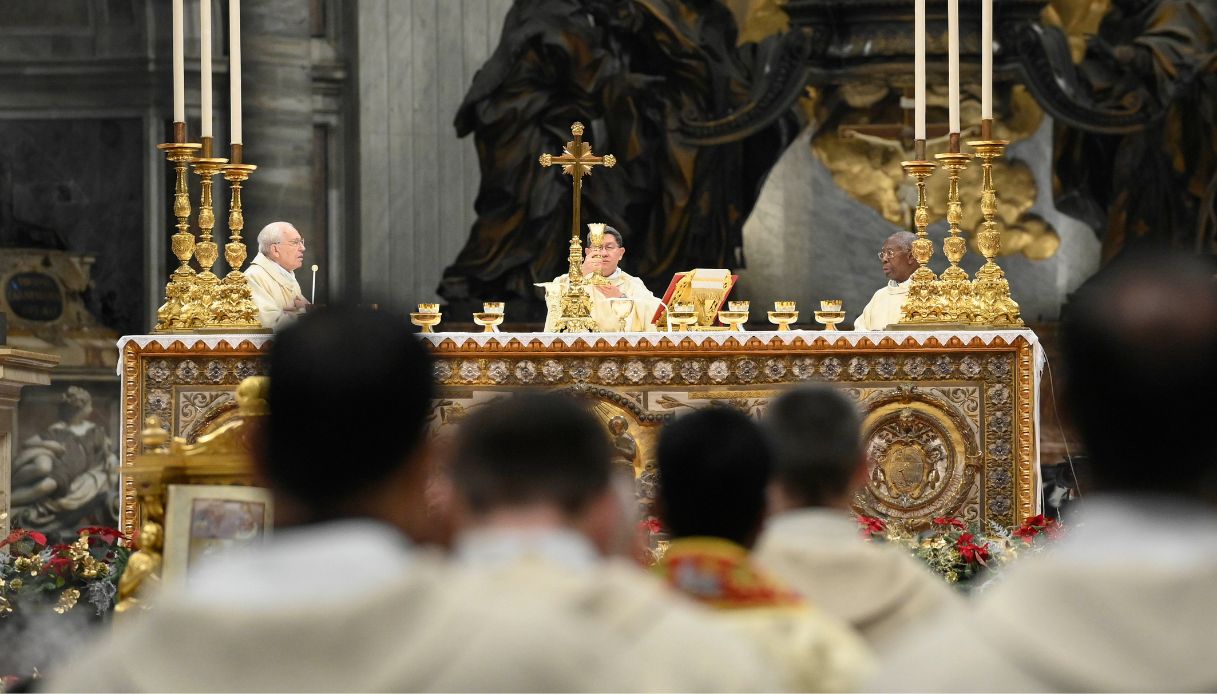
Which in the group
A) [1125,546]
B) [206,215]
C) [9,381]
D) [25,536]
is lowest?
[25,536]

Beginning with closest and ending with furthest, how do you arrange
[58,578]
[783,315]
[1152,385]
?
[1152,385], [58,578], [783,315]

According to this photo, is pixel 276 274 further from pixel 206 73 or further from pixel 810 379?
pixel 810 379

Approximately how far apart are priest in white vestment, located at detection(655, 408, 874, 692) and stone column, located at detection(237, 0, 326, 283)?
11.3 metres

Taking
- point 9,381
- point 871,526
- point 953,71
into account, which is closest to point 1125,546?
point 871,526

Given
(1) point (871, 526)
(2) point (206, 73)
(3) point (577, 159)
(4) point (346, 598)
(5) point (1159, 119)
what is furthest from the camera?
(5) point (1159, 119)

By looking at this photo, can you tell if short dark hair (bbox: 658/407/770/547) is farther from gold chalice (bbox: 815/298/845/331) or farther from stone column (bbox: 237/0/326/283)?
stone column (bbox: 237/0/326/283)

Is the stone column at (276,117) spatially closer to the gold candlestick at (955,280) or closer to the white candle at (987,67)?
the gold candlestick at (955,280)

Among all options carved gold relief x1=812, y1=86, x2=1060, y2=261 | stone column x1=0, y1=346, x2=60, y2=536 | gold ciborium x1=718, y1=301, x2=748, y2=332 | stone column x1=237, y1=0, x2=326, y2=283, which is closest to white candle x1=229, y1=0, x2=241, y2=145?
stone column x1=0, y1=346, x2=60, y2=536

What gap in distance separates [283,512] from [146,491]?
233 cm

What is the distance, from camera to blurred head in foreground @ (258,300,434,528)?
2.29 meters

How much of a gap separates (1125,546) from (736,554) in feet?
1.78

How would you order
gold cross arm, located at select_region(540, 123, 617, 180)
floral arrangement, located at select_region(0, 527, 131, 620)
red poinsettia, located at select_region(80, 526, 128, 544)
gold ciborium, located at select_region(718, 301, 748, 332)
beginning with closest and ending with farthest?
floral arrangement, located at select_region(0, 527, 131, 620)
red poinsettia, located at select_region(80, 526, 128, 544)
gold ciborium, located at select_region(718, 301, 748, 332)
gold cross arm, located at select_region(540, 123, 617, 180)

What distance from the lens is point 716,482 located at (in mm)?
2674

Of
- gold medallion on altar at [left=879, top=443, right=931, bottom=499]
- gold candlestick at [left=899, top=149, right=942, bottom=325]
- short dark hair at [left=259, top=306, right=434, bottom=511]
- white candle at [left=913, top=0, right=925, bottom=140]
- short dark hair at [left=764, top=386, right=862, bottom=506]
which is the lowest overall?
gold medallion on altar at [left=879, top=443, right=931, bottom=499]
